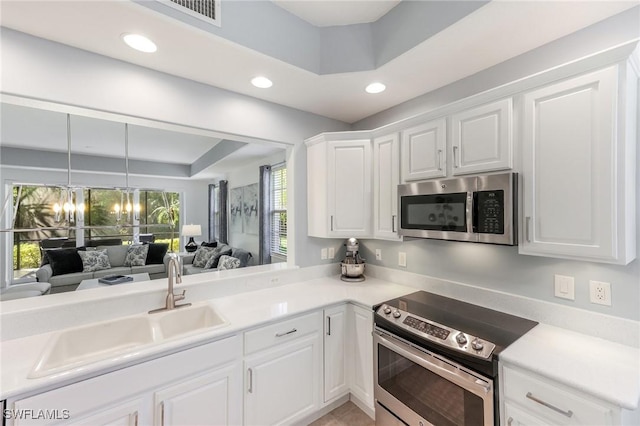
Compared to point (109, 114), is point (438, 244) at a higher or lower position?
lower

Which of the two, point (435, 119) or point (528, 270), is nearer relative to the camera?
point (528, 270)

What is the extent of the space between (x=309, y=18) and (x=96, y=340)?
8.10 feet

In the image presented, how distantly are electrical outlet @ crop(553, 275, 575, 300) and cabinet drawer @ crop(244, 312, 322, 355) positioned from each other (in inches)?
56.7

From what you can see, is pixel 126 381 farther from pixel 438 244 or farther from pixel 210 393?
pixel 438 244

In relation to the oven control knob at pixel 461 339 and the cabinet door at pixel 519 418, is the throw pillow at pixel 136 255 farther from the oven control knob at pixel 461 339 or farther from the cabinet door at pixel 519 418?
the cabinet door at pixel 519 418

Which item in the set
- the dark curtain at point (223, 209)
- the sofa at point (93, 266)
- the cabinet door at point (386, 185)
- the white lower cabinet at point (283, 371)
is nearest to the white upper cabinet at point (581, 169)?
the cabinet door at point (386, 185)

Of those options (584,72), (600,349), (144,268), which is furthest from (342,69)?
(144,268)

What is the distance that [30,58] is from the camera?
4.68ft

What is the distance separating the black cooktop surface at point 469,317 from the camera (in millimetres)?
1397

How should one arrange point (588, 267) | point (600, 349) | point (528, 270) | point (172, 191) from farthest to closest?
point (172, 191), point (528, 270), point (588, 267), point (600, 349)

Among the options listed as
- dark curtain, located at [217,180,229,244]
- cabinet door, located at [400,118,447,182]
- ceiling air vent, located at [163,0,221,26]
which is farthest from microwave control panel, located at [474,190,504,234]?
dark curtain, located at [217,180,229,244]

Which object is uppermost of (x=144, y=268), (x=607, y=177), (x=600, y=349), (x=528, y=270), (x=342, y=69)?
(x=342, y=69)

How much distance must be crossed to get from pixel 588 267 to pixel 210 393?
2148mm

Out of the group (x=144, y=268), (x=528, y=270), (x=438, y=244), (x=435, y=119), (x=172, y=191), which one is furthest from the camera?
(x=172, y=191)
